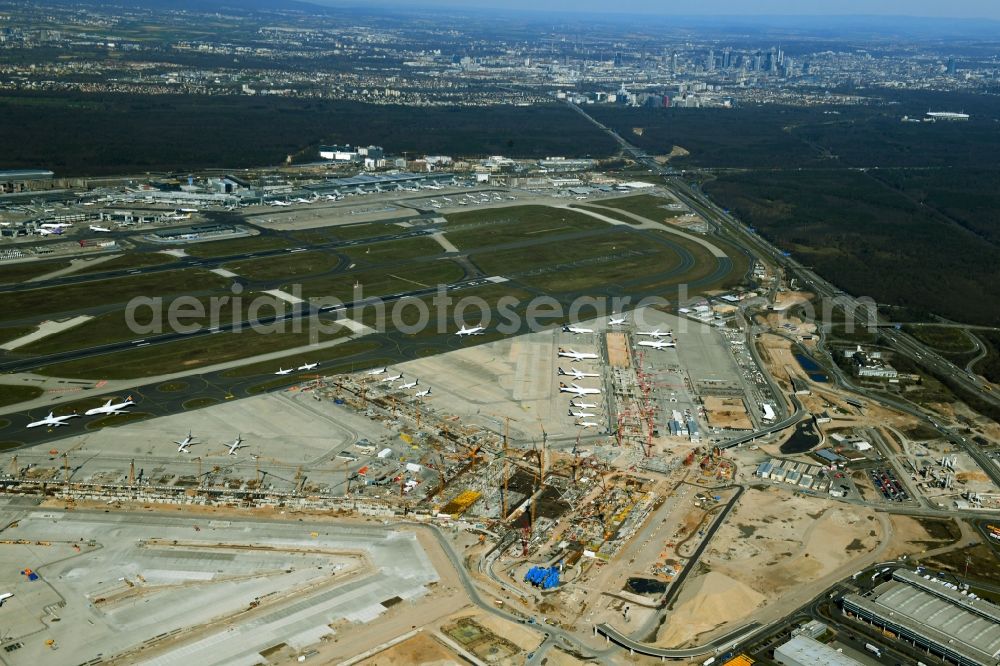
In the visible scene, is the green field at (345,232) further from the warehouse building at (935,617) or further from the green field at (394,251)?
the warehouse building at (935,617)

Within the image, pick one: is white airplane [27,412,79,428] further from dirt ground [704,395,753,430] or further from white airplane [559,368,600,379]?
dirt ground [704,395,753,430]

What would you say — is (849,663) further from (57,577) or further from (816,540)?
(57,577)

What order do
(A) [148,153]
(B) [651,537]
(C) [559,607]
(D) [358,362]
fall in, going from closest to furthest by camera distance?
(C) [559,607] < (B) [651,537] < (D) [358,362] < (A) [148,153]

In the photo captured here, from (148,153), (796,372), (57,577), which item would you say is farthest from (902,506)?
(148,153)

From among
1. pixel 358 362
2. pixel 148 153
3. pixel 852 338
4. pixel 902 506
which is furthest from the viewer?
pixel 148 153

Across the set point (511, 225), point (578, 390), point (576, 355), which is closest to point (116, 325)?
point (576, 355)
